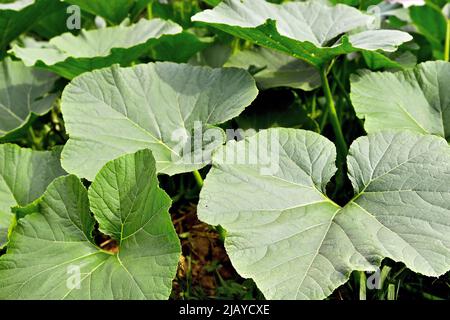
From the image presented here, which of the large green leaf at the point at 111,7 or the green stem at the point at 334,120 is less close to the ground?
the large green leaf at the point at 111,7

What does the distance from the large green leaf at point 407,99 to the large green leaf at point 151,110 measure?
0.28 meters

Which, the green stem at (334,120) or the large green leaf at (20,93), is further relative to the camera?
the large green leaf at (20,93)

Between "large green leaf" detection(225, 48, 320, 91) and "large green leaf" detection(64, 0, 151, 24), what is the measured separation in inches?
13.9

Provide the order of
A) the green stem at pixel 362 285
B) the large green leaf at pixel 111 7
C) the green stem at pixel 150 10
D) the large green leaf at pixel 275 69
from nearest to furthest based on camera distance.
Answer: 1. the green stem at pixel 362 285
2. the large green leaf at pixel 275 69
3. the large green leaf at pixel 111 7
4. the green stem at pixel 150 10

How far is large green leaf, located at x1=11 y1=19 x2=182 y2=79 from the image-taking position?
5.43ft

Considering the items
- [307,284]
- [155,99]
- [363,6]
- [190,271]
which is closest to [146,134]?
[155,99]

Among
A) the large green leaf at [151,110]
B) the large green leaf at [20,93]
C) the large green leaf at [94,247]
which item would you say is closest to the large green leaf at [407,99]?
the large green leaf at [151,110]

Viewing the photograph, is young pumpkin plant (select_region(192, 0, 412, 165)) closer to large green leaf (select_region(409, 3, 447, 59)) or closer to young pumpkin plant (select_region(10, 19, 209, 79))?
young pumpkin plant (select_region(10, 19, 209, 79))

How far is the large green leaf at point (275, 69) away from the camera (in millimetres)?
1748

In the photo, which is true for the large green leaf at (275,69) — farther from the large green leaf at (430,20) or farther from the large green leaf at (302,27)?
the large green leaf at (430,20)

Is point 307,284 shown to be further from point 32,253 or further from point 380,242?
point 32,253

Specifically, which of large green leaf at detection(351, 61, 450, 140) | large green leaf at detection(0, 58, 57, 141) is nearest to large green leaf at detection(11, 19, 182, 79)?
large green leaf at detection(0, 58, 57, 141)

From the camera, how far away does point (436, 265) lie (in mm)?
1119

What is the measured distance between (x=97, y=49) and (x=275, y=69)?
509 millimetres
